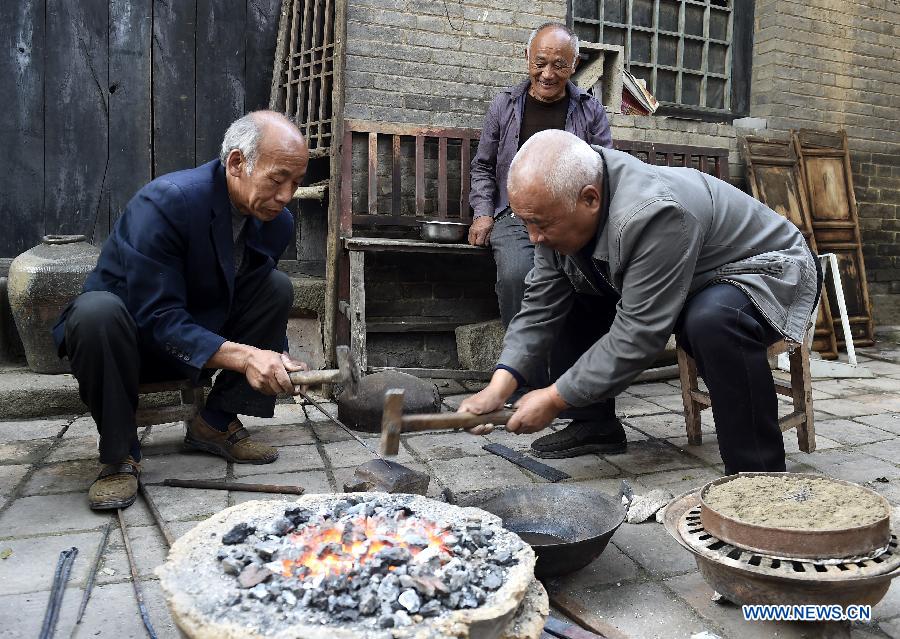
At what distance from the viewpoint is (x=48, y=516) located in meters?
2.87

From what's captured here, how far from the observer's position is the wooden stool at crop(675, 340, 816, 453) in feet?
11.7

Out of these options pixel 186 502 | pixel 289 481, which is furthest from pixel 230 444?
pixel 186 502

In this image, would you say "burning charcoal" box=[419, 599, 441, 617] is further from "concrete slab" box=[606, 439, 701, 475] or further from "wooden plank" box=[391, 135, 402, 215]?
"wooden plank" box=[391, 135, 402, 215]

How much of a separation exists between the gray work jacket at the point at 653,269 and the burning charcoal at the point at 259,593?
126 centimetres

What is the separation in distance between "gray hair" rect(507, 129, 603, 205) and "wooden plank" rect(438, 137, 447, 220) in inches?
103

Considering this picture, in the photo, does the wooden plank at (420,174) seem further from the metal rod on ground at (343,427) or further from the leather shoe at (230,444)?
the leather shoe at (230,444)

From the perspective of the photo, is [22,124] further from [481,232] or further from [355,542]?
[355,542]

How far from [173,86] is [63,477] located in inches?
117

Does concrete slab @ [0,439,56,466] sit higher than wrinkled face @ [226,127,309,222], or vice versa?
wrinkled face @ [226,127,309,222]

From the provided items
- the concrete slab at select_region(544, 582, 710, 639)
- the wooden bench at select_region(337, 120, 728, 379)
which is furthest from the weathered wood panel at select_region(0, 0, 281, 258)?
the concrete slab at select_region(544, 582, 710, 639)

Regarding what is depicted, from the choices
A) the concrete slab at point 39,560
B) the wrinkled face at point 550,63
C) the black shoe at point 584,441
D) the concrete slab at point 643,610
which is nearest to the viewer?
the concrete slab at point 643,610

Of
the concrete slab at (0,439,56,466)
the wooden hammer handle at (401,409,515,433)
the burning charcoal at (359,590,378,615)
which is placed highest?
the wooden hammer handle at (401,409,515,433)

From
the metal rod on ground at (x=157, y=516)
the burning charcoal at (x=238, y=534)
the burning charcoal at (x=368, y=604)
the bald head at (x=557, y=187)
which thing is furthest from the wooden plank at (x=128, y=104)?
the burning charcoal at (x=368, y=604)

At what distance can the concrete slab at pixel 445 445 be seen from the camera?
373 cm
